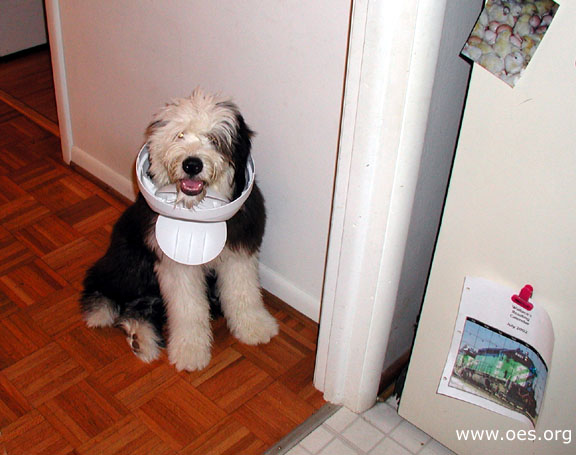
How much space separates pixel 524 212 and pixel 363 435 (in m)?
0.79

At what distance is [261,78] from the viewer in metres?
1.88

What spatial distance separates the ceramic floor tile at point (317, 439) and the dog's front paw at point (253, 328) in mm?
345

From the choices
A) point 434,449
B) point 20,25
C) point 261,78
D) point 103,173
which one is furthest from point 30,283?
point 20,25

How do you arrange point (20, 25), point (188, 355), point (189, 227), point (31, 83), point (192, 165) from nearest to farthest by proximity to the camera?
point (192, 165) < point (189, 227) < point (188, 355) < point (31, 83) < point (20, 25)

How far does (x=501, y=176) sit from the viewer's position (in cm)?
131

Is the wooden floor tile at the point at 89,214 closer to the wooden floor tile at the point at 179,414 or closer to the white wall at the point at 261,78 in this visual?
the white wall at the point at 261,78

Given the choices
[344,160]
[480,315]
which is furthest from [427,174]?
[480,315]

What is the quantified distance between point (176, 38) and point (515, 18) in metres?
1.16

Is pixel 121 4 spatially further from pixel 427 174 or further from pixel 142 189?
pixel 427 174

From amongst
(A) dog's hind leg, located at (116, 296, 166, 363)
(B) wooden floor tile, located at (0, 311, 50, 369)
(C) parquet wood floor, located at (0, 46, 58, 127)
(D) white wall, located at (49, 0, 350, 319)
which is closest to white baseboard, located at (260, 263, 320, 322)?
(D) white wall, located at (49, 0, 350, 319)

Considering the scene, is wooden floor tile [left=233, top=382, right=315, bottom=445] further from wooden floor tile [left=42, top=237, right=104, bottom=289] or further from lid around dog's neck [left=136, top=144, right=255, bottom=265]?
wooden floor tile [left=42, top=237, right=104, bottom=289]

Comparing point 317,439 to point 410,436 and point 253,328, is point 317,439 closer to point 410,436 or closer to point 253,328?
point 410,436

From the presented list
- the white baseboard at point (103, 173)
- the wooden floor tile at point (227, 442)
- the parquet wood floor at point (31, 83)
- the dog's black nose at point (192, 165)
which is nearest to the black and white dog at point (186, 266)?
the dog's black nose at point (192, 165)

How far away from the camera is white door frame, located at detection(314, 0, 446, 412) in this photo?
1.29 metres
